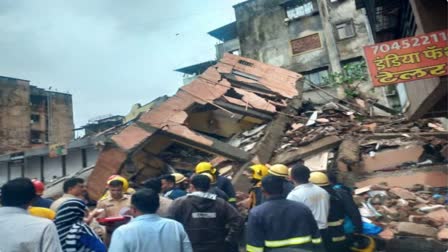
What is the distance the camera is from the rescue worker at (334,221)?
3789 mm

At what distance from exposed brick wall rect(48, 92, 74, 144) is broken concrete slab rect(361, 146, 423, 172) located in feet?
99.4

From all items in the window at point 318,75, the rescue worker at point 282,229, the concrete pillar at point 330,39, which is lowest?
the rescue worker at point 282,229

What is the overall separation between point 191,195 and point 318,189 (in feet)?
4.65

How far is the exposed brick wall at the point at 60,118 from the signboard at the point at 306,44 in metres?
23.8

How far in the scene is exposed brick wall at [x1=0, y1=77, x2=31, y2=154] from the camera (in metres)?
27.0

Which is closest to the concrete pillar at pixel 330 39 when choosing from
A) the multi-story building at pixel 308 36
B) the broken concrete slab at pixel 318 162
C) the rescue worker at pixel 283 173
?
the multi-story building at pixel 308 36

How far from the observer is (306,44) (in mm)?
19969

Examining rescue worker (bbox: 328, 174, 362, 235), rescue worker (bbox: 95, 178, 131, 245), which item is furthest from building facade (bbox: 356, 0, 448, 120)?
rescue worker (bbox: 95, 178, 131, 245)

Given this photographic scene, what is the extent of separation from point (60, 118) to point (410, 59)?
33.4m

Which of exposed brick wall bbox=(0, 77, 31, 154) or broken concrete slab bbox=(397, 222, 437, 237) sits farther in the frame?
exposed brick wall bbox=(0, 77, 31, 154)

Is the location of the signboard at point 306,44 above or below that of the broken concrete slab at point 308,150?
above

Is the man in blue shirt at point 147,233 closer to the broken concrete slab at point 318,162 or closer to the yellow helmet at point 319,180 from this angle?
the yellow helmet at point 319,180

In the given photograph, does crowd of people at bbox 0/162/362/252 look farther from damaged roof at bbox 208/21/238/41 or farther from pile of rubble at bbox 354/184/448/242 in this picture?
damaged roof at bbox 208/21/238/41

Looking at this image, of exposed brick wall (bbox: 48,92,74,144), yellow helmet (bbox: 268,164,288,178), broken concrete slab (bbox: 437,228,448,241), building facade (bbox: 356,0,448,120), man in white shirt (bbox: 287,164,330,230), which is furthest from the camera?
exposed brick wall (bbox: 48,92,74,144)
